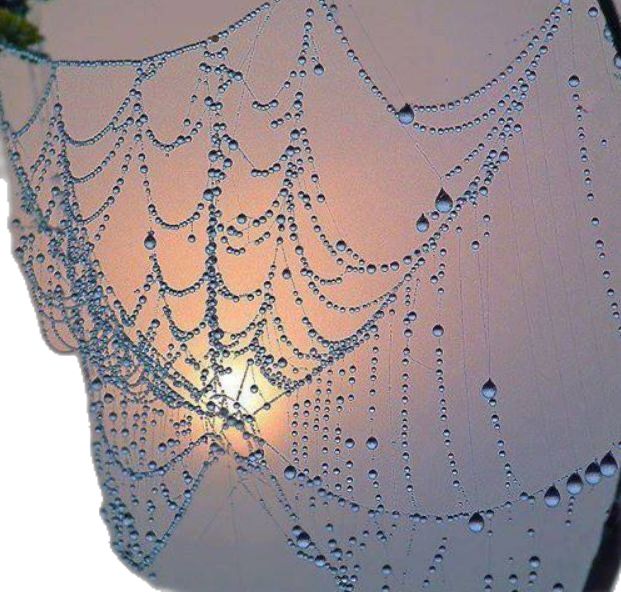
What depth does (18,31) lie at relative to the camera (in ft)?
4.92

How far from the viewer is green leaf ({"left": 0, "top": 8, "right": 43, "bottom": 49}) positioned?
1.47 meters

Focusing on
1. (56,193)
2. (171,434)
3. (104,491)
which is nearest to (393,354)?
(171,434)

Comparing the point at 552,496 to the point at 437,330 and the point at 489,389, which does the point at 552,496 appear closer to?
the point at 489,389

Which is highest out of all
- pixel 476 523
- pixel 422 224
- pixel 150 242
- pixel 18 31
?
pixel 18 31

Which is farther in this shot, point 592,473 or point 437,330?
point 437,330

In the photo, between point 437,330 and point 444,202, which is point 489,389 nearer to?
point 437,330

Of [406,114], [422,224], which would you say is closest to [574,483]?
[422,224]

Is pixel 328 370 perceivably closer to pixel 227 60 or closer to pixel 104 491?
pixel 104 491

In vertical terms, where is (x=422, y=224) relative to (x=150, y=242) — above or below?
below

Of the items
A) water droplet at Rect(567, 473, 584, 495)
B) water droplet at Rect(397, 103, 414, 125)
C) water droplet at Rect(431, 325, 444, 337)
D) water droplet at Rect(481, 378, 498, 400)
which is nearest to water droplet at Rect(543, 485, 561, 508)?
water droplet at Rect(567, 473, 584, 495)

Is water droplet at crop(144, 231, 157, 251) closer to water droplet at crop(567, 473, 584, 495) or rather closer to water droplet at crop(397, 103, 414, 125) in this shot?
water droplet at crop(397, 103, 414, 125)

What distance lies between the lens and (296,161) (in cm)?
152

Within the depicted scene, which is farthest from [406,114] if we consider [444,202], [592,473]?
[592,473]

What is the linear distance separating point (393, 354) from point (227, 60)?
0.52 m
